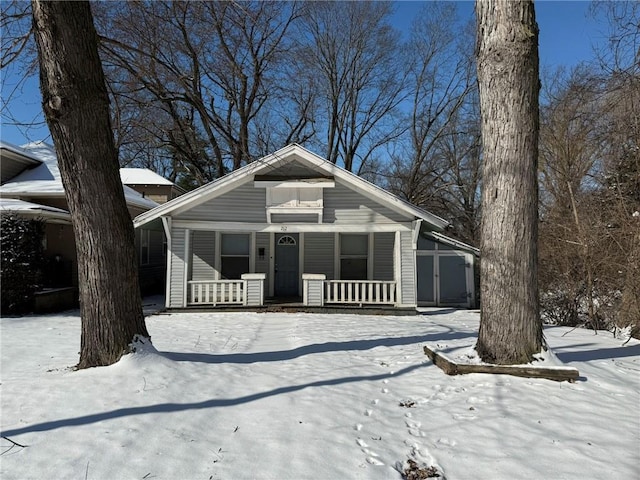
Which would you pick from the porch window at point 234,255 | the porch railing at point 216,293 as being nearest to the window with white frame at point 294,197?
the porch window at point 234,255

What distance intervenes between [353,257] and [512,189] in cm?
897

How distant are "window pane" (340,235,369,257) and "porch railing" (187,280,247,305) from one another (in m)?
3.70

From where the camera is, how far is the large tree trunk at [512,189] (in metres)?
4.69

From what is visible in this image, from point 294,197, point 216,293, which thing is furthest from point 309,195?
point 216,293

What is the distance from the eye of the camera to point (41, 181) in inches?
578

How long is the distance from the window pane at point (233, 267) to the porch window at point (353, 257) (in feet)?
10.9

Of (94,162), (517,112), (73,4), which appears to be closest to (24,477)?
(94,162)

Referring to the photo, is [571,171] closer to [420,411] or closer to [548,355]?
[548,355]

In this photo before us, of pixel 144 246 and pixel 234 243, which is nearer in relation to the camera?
Answer: pixel 234 243

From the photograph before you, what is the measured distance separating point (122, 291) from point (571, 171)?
1430 cm

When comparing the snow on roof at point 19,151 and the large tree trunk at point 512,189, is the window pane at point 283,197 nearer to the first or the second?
the large tree trunk at point 512,189

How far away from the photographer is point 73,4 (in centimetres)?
439

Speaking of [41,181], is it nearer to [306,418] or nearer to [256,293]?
[256,293]

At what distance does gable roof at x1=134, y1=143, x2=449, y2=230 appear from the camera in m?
11.5
